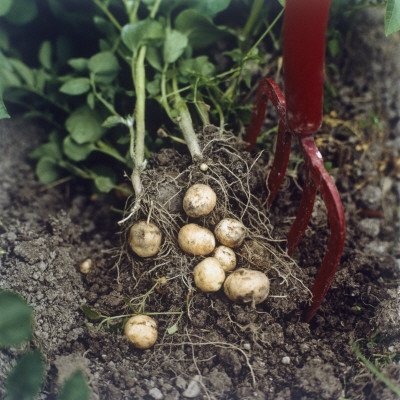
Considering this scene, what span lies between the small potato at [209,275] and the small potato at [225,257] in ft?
0.07

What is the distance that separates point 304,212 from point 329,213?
146 millimetres

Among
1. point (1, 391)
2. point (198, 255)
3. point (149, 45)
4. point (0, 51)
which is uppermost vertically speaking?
point (149, 45)

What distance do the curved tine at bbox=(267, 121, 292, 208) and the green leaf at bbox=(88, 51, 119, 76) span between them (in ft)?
2.05

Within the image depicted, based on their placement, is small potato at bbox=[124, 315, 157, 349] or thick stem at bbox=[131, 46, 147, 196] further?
thick stem at bbox=[131, 46, 147, 196]

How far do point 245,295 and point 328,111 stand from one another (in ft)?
2.97

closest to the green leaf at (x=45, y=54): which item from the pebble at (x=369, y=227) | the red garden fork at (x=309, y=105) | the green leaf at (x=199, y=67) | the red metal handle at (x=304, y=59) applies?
the green leaf at (x=199, y=67)

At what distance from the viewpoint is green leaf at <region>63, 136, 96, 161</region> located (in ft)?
4.94

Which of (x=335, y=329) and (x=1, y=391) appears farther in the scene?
(x=335, y=329)

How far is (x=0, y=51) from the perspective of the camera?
1.54 metres

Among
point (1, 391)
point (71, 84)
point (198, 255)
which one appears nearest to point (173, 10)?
point (71, 84)

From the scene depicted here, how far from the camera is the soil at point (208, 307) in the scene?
105 centimetres

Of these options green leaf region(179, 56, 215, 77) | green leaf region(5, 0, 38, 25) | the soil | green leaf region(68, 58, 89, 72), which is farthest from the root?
green leaf region(5, 0, 38, 25)

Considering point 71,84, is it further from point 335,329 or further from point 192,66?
point 335,329

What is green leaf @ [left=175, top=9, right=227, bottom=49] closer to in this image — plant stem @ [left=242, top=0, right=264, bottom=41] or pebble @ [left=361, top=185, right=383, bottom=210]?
plant stem @ [left=242, top=0, right=264, bottom=41]
